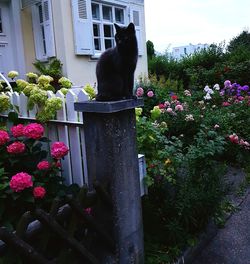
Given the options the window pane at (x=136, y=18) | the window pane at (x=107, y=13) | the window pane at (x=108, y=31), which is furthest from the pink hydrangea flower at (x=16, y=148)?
the window pane at (x=136, y=18)

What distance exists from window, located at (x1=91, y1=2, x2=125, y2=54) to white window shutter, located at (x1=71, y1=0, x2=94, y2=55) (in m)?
0.41

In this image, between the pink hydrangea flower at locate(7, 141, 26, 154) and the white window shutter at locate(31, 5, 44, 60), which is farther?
the white window shutter at locate(31, 5, 44, 60)

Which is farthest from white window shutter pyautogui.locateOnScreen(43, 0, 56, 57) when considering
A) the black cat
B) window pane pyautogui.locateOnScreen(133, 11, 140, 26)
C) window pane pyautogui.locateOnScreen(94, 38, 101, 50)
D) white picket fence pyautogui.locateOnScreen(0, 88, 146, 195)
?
the black cat

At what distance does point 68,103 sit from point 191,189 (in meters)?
1.25

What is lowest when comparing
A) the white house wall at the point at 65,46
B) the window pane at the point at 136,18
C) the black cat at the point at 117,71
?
the black cat at the point at 117,71

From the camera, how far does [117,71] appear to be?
77.7 inches

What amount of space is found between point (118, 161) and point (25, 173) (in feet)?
1.94

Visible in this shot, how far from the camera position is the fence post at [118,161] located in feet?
6.33

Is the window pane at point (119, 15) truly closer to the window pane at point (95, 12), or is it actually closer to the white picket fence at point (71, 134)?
the window pane at point (95, 12)

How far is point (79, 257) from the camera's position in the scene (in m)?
1.91

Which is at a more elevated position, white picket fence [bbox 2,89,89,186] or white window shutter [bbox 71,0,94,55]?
white window shutter [bbox 71,0,94,55]

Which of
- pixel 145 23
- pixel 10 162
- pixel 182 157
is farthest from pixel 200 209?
pixel 145 23

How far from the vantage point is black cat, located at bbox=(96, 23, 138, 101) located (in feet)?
6.20

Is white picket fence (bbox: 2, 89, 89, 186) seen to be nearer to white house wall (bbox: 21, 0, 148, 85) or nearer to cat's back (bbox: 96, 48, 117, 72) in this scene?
cat's back (bbox: 96, 48, 117, 72)
